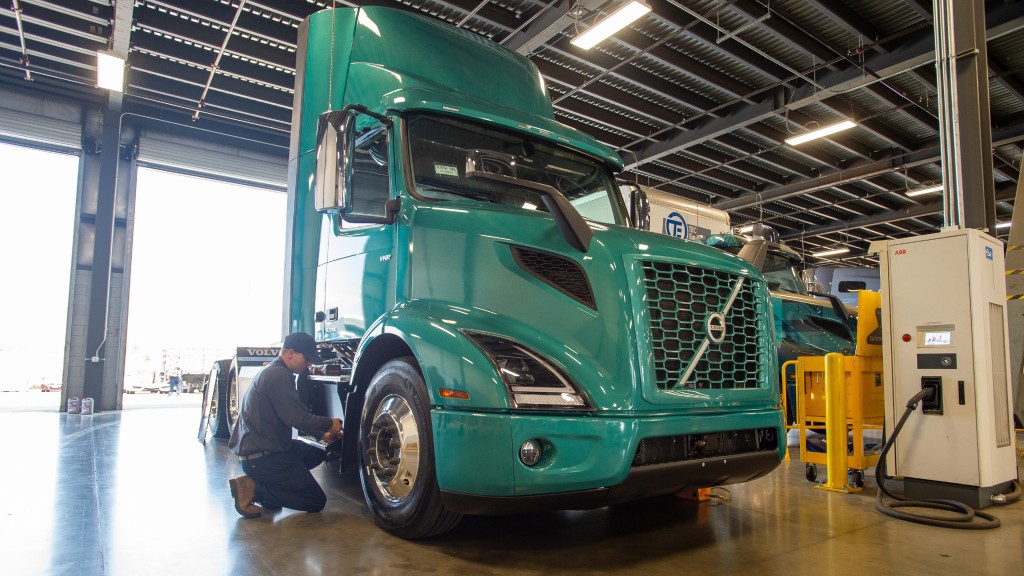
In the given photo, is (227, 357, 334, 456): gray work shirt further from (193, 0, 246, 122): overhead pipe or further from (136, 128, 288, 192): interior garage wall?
(136, 128, 288, 192): interior garage wall

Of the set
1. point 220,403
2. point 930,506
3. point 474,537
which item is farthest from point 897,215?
point 474,537

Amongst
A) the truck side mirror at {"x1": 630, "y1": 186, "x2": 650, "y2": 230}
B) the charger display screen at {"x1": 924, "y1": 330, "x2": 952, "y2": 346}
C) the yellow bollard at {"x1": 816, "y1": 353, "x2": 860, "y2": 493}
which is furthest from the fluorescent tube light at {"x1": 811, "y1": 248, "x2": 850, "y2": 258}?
the truck side mirror at {"x1": 630, "y1": 186, "x2": 650, "y2": 230}

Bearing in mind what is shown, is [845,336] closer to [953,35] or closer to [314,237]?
[953,35]

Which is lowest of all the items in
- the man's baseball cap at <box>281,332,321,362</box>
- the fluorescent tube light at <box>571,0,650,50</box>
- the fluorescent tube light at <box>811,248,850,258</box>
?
the man's baseball cap at <box>281,332,321,362</box>

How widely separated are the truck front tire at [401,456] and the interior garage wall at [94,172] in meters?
→ 12.5

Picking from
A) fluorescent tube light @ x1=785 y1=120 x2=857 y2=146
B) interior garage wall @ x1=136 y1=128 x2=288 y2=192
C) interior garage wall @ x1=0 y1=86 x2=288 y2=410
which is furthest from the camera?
interior garage wall @ x1=136 y1=128 x2=288 y2=192

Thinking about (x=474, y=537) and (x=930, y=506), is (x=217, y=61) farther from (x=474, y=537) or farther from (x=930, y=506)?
(x=930, y=506)

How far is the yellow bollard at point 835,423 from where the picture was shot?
536 centimetres

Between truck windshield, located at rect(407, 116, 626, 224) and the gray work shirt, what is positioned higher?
truck windshield, located at rect(407, 116, 626, 224)

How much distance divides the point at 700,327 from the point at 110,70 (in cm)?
1126

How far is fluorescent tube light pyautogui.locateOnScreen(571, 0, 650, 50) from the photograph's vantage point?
8406 millimetres

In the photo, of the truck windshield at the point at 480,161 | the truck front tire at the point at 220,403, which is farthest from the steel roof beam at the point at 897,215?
the truck front tire at the point at 220,403

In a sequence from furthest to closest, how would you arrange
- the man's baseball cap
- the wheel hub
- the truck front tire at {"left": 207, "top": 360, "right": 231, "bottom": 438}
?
the truck front tire at {"left": 207, "top": 360, "right": 231, "bottom": 438}
the man's baseball cap
the wheel hub

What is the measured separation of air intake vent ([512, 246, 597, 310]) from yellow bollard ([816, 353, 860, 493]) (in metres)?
3.35
